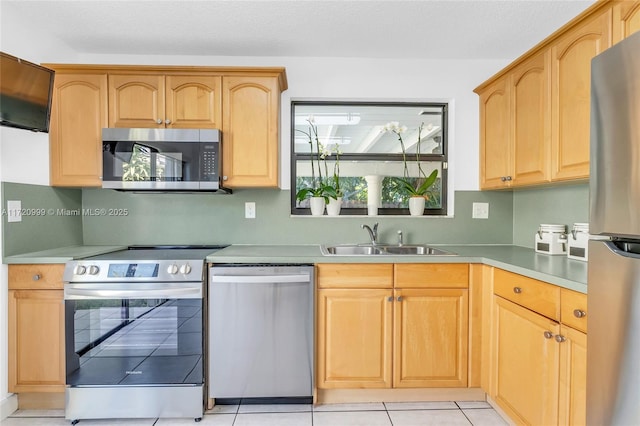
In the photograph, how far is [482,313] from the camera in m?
2.01

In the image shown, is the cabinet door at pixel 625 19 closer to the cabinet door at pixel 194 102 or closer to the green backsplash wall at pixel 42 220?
the cabinet door at pixel 194 102

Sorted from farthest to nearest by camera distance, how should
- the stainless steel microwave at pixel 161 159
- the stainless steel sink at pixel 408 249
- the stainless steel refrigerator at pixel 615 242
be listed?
the stainless steel sink at pixel 408 249 < the stainless steel microwave at pixel 161 159 < the stainless steel refrigerator at pixel 615 242

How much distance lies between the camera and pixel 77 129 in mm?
2221

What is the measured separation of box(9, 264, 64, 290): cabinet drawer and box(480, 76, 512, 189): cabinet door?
9.21 ft

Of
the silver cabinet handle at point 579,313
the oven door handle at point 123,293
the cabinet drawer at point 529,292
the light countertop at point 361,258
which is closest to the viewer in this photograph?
the silver cabinet handle at point 579,313

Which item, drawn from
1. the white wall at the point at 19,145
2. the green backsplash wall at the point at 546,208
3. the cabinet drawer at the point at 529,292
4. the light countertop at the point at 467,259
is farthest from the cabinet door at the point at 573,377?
the white wall at the point at 19,145

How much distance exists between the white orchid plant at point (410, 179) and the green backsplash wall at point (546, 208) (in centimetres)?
66

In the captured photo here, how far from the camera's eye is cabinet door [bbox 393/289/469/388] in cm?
200

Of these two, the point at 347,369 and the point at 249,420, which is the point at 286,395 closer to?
the point at 249,420

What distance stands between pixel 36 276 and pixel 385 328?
79.7 inches

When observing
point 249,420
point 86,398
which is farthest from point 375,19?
point 86,398

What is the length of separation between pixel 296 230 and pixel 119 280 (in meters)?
1.20

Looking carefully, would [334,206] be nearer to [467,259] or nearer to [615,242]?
[467,259]

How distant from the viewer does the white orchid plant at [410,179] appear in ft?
8.35
